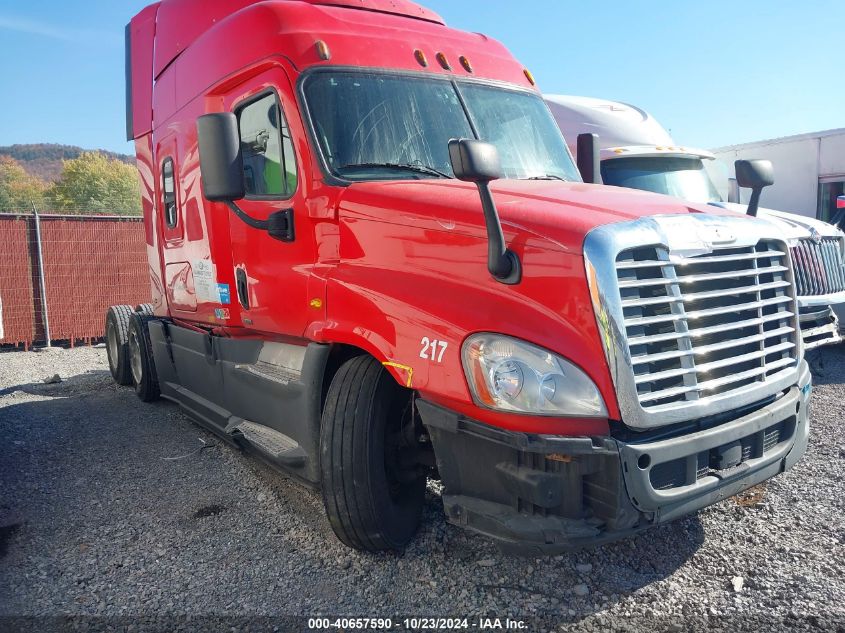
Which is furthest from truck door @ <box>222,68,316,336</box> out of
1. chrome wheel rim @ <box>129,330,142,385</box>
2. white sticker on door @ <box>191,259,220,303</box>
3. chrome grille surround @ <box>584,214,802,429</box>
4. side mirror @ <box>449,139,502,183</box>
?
chrome wheel rim @ <box>129,330,142,385</box>

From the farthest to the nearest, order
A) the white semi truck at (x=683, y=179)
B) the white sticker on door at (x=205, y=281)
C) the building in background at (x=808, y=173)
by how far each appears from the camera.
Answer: the building in background at (x=808, y=173), the white semi truck at (x=683, y=179), the white sticker on door at (x=205, y=281)

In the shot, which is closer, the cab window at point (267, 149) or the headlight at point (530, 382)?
the headlight at point (530, 382)

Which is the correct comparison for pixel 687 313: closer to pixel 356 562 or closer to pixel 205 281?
pixel 356 562

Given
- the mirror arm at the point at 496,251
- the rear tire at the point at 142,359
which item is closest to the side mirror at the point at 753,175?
the mirror arm at the point at 496,251

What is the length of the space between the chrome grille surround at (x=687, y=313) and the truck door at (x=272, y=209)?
1852 mm

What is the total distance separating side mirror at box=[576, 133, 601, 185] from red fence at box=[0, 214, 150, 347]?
33.5ft

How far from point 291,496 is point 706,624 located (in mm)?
2749

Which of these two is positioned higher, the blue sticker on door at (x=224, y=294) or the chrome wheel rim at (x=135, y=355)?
the blue sticker on door at (x=224, y=294)

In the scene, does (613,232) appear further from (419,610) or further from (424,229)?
(419,610)

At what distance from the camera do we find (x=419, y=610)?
3314 millimetres

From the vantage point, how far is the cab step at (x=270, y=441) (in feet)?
13.4

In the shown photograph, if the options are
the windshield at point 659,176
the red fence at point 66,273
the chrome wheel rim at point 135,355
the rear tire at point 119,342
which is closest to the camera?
the chrome wheel rim at point 135,355

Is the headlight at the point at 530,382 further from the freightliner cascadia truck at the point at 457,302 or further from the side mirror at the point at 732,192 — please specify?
the side mirror at the point at 732,192

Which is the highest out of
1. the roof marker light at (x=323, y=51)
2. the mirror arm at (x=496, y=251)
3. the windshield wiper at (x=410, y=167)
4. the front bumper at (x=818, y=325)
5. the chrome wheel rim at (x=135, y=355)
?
the roof marker light at (x=323, y=51)
